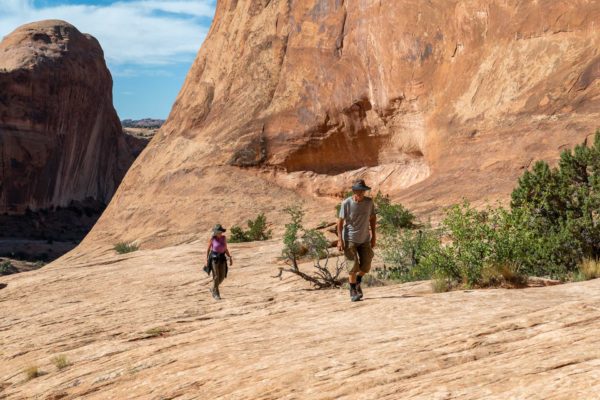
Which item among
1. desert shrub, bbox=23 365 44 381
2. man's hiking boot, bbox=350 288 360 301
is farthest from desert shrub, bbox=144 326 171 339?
man's hiking boot, bbox=350 288 360 301

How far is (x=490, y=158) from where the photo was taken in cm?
1909

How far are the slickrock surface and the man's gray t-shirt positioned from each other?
835 mm

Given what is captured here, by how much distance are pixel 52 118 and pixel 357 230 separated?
54752 millimetres

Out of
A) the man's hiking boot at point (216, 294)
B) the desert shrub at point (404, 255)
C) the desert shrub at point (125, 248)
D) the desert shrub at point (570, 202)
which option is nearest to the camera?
the desert shrub at point (570, 202)

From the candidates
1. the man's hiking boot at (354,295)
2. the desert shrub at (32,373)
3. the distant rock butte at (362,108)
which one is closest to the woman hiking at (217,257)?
the man's hiking boot at (354,295)

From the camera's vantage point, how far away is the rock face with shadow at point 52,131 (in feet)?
181

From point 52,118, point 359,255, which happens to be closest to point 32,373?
point 359,255

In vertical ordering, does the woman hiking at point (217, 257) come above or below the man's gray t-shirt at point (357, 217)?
below

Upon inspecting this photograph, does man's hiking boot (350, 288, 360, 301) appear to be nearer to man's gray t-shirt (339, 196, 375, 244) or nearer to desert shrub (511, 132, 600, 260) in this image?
man's gray t-shirt (339, 196, 375, 244)

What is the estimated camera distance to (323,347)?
20.4 feet

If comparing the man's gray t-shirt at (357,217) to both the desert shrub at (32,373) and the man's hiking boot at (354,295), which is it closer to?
the man's hiking boot at (354,295)

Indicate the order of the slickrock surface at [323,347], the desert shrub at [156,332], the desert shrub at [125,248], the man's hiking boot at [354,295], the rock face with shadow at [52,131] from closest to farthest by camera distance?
the slickrock surface at [323,347], the desert shrub at [156,332], the man's hiking boot at [354,295], the desert shrub at [125,248], the rock face with shadow at [52,131]

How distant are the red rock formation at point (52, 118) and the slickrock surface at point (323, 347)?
157ft

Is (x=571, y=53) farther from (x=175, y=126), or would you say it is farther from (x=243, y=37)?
(x=175, y=126)
